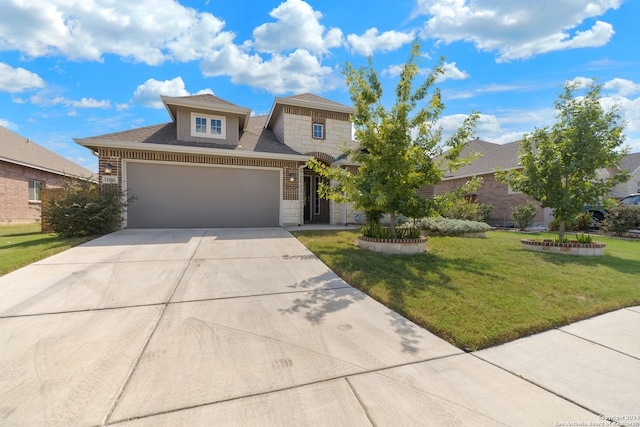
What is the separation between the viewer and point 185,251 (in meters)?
6.13

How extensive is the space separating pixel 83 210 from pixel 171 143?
358 cm

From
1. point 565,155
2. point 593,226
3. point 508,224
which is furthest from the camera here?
point 508,224

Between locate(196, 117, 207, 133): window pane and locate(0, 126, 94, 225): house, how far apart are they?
5780mm

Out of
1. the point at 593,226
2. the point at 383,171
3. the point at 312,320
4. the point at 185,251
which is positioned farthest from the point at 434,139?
the point at 593,226

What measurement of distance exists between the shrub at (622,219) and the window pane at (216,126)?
15.9 m

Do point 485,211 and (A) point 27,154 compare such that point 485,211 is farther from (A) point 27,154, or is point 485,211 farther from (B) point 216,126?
(A) point 27,154

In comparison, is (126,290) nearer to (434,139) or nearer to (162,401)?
(162,401)

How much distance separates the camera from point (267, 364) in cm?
224

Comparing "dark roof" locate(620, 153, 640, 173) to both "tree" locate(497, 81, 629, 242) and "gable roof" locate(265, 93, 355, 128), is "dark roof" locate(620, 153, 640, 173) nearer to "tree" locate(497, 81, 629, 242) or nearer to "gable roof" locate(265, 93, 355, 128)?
"tree" locate(497, 81, 629, 242)

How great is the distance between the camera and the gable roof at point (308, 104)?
480 inches

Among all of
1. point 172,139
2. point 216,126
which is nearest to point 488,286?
point 216,126

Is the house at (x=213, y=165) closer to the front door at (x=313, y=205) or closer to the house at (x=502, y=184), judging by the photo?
the front door at (x=313, y=205)

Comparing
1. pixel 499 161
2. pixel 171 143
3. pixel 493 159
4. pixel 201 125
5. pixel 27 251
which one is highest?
pixel 201 125

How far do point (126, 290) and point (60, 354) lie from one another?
1.57 meters
